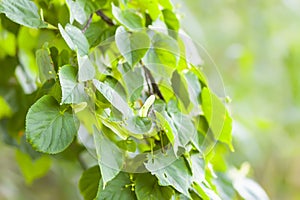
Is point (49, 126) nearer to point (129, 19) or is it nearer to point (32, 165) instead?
point (129, 19)

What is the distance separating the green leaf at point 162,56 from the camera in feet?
1.78

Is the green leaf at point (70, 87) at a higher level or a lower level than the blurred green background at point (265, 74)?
higher

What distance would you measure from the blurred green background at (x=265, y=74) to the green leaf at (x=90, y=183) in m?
0.81

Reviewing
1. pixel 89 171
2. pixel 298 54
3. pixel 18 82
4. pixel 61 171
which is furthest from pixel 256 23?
pixel 89 171

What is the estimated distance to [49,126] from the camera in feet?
1.52

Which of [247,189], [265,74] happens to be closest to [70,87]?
[247,189]

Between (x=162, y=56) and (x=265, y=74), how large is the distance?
1.04 m

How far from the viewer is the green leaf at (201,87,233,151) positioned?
56 cm

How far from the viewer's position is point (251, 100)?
1391mm

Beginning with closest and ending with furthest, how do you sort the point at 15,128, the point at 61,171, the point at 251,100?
the point at 15,128, the point at 61,171, the point at 251,100

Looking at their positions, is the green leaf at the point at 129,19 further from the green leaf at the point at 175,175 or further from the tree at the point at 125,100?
the green leaf at the point at 175,175

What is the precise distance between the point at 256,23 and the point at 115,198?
3.32 feet

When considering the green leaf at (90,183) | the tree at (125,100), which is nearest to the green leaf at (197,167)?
the tree at (125,100)

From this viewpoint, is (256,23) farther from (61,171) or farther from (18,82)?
(18,82)
